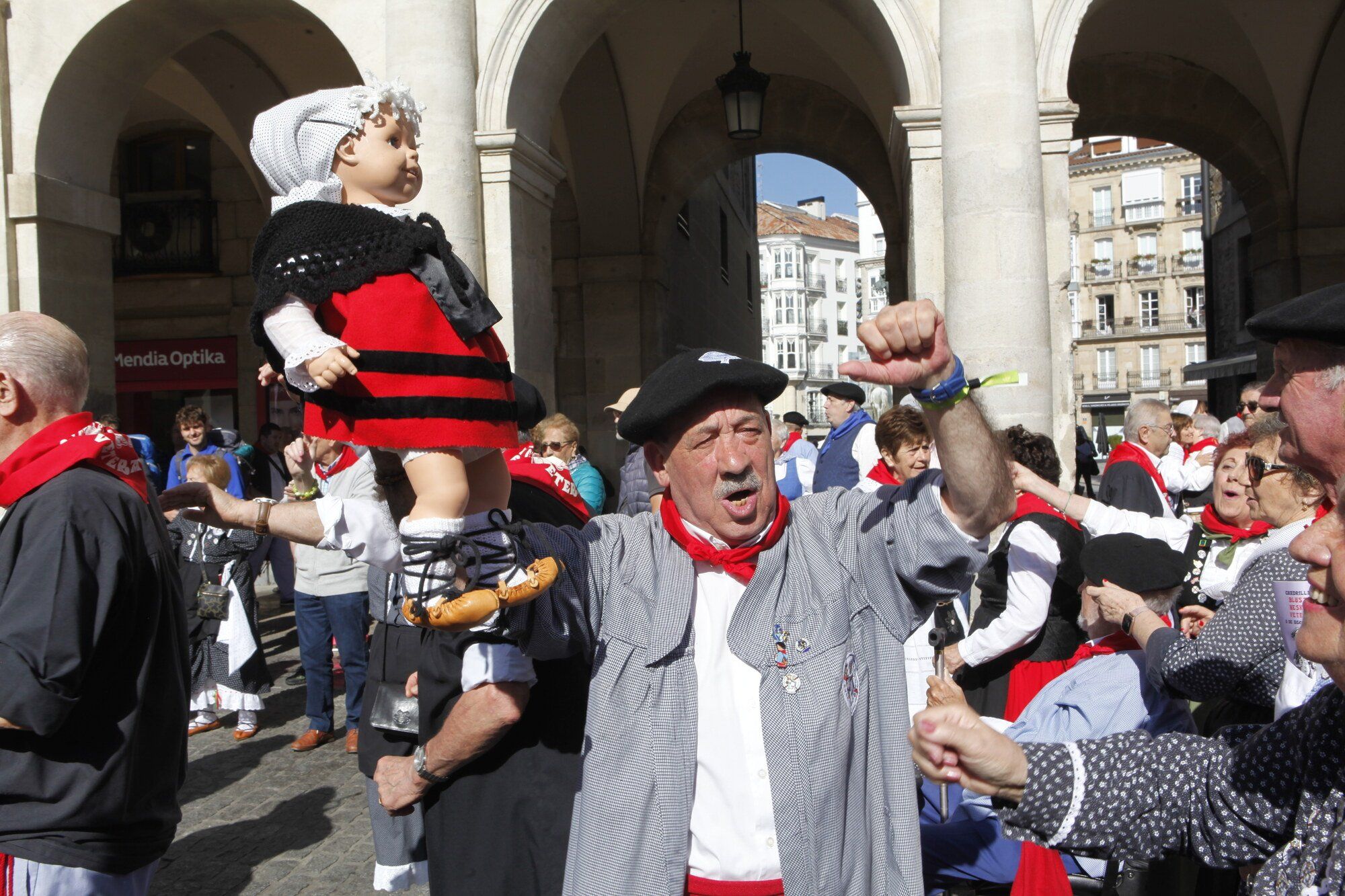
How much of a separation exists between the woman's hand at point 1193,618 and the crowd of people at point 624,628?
52 cm

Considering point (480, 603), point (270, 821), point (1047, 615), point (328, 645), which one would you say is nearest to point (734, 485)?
point (480, 603)

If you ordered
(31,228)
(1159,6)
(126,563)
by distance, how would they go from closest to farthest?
1. (126,563)
2. (31,228)
3. (1159,6)

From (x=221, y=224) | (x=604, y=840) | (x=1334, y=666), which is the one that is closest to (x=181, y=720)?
(x=604, y=840)

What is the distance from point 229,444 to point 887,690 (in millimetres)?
8278

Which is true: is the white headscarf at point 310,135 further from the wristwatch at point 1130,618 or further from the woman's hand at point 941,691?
the wristwatch at point 1130,618

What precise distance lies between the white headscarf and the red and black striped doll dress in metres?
0.14

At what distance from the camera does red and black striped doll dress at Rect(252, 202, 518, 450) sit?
2217 mm

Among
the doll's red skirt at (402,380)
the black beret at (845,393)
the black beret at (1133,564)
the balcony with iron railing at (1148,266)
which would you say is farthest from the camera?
the balcony with iron railing at (1148,266)

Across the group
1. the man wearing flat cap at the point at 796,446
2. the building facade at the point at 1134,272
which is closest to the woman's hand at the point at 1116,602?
the man wearing flat cap at the point at 796,446

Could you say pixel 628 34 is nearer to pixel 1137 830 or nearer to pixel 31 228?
pixel 31 228

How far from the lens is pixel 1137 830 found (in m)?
1.99

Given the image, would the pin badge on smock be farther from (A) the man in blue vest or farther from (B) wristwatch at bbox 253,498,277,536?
(A) the man in blue vest

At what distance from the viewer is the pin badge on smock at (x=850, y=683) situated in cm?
214

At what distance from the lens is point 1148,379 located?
2697 inches
